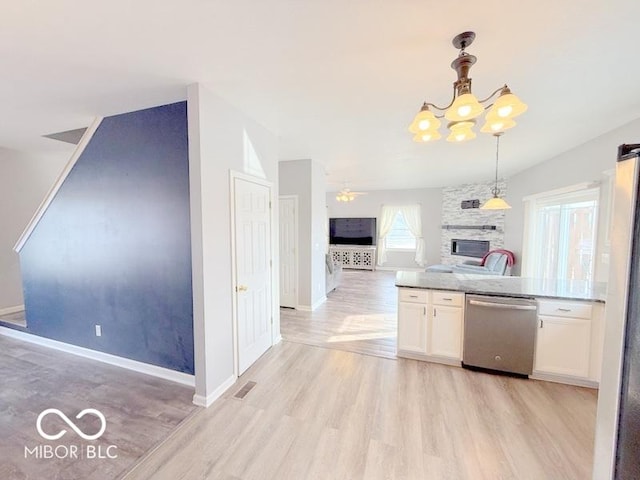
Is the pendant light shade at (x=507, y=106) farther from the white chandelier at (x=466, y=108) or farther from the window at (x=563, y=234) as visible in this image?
the window at (x=563, y=234)

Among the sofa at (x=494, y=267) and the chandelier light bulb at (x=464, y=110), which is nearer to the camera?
the chandelier light bulb at (x=464, y=110)

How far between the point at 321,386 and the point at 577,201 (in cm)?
449

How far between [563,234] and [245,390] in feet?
17.3

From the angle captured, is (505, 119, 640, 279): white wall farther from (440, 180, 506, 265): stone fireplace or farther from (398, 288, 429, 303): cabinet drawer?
(398, 288, 429, 303): cabinet drawer

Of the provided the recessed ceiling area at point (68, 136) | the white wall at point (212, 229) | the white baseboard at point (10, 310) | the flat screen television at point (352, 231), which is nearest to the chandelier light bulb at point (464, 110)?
the white wall at point (212, 229)

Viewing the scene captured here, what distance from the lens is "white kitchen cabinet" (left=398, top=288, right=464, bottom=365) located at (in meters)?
2.93

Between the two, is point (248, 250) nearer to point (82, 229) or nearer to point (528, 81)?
point (82, 229)

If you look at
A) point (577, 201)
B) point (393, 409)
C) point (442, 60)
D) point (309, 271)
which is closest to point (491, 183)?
point (577, 201)

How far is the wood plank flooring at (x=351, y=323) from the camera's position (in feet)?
11.5

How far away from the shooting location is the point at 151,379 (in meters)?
2.70

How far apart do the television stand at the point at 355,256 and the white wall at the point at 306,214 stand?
4.08 m

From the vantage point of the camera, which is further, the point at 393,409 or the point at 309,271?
the point at 309,271

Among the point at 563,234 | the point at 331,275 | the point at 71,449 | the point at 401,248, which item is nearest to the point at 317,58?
the point at 71,449

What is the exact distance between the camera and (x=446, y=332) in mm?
2965
